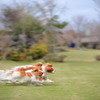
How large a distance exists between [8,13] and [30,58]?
10.8 metres

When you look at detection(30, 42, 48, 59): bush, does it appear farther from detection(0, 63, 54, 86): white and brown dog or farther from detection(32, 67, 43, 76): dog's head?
detection(32, 67, 43, 76): dog's head

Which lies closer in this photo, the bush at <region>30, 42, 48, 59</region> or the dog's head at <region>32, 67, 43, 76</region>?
the dog's head at <region>32, 67, 43, 76</region>

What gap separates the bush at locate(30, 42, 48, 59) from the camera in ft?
97.7

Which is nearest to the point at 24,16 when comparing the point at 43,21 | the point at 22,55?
the point at 43,21

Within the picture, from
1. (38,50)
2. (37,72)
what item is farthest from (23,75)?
(38,50)

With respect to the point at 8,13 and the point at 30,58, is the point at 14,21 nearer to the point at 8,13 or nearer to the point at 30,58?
the point at 8,13

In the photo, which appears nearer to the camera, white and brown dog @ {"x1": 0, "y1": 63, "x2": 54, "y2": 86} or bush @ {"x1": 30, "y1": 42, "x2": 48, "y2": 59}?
white and brown dog @ {"x1": 0, "y1": 63, "x2": 54, "y2": 86}

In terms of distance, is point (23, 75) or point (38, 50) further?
point (38, 50)

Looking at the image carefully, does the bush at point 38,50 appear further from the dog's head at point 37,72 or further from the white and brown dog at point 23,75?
the dog's head at point 37,72

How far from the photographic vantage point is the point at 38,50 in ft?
100.0

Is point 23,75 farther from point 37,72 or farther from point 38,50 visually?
point 38,50

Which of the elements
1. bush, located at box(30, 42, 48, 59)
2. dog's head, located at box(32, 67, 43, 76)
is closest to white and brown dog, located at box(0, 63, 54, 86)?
dog's head, located at box(32, 67, 43, 76)

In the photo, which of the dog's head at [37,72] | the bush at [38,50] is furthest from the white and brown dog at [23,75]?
the bush at [38,50]

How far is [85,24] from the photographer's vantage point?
Result: 73750 millimetres
